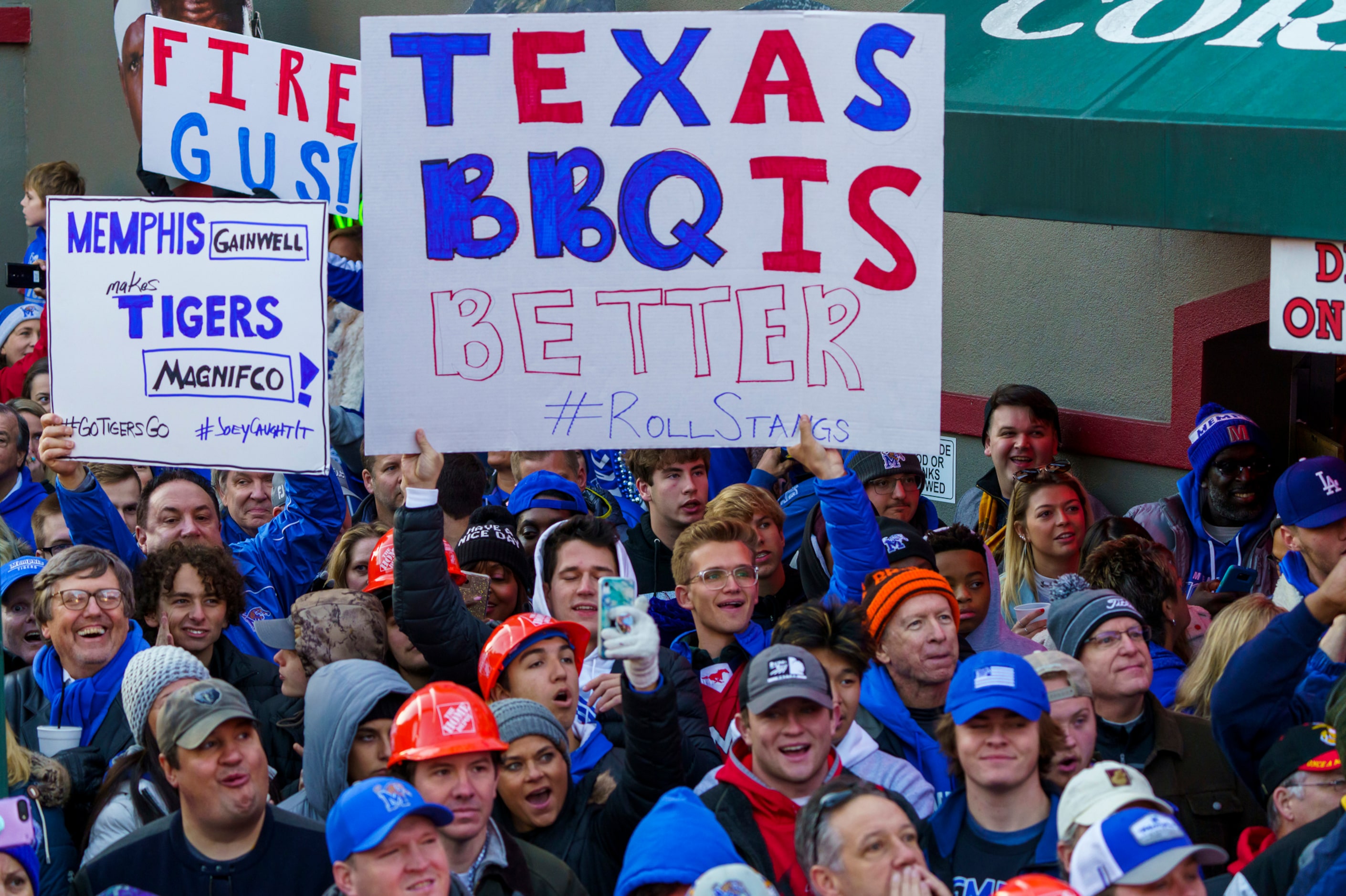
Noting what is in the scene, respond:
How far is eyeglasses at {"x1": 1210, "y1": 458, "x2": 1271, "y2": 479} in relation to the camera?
729cm

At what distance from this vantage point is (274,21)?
1568 centimetres

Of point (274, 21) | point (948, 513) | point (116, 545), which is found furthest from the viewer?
point (274, 21)

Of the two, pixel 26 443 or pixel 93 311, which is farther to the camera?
pixel 26 443

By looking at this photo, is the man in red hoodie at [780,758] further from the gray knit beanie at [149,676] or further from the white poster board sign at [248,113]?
the white poster board sign at [248,113]

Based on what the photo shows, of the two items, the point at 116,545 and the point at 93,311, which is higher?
the point at 93,311

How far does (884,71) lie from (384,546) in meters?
2.35

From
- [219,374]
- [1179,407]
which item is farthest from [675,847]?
[1179,407]

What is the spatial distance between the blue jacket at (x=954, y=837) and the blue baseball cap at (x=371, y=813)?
1.21 metres

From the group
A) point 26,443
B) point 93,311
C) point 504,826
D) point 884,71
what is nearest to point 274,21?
point 26,443

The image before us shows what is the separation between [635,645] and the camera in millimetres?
4281

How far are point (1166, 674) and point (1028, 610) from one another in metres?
0.85

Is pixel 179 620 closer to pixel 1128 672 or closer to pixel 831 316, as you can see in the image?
pixel 831 316

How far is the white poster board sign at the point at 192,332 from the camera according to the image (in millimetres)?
5641

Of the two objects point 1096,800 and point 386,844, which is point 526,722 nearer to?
point 386,844
